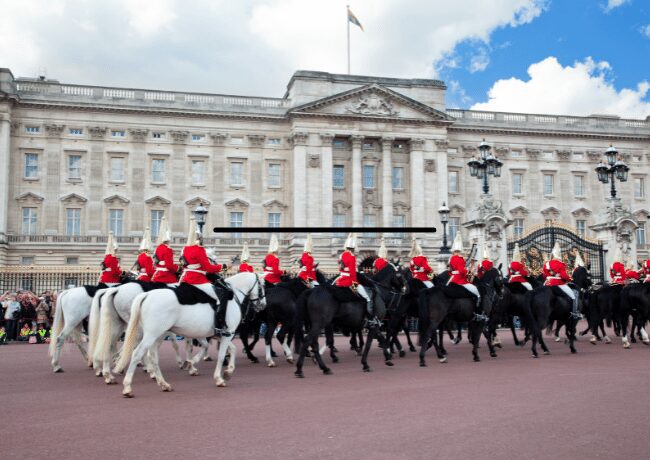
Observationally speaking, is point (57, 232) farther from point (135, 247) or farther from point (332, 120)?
point (332, 120)

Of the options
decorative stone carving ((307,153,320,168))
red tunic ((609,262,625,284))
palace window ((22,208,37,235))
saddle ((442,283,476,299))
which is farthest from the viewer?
decorative stone carving ((307,153,320,168))

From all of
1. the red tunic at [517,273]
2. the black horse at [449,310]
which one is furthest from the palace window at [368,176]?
the black horse at [449,310]

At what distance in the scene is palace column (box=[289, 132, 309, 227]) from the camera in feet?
162

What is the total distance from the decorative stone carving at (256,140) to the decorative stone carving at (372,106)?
713 centimetres

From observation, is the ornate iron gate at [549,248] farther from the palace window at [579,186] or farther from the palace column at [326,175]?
the palace window at [579,186]

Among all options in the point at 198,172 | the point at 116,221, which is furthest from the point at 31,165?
the point at 198,172

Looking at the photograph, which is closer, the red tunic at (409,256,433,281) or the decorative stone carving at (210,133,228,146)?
the red tunic at (409,256,433,281)

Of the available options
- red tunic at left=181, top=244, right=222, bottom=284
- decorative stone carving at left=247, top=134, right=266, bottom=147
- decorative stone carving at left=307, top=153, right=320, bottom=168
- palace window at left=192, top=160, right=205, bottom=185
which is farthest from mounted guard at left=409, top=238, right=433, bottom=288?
decorative stone carving at left=247, top=134, right=266, bottom=147

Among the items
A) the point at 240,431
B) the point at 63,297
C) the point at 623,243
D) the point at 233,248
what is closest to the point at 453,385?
the point at 240,431

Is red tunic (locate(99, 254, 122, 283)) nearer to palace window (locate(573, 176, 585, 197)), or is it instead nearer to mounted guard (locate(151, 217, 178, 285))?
mounted guard (locate(151, 217, 178, 285))

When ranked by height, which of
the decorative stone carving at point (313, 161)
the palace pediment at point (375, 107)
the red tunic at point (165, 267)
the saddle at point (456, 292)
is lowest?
the saddle at point (456, 292)

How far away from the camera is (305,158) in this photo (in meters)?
50.1

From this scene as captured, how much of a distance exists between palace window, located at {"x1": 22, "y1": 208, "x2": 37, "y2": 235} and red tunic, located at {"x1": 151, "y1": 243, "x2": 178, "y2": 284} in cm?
3841

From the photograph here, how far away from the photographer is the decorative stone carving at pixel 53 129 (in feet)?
155
